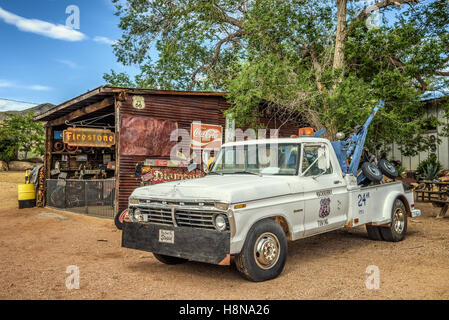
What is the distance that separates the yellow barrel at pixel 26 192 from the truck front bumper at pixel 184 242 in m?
10.7

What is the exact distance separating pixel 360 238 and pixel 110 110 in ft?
32.7

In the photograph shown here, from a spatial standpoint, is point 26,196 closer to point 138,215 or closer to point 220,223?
point 138,215

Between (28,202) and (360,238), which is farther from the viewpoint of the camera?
(28,202)

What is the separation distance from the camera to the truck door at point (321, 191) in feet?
18.5

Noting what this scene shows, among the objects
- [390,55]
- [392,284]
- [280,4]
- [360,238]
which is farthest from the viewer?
[280,4]

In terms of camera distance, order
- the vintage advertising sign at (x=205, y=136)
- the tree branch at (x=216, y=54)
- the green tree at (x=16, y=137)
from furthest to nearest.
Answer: the green tree at (x=16, y=137) → the tree branch at (x=216, y=54) → the vintage advertising sign at (x=205, y=136)

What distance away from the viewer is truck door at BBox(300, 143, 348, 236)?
5637 millimetres

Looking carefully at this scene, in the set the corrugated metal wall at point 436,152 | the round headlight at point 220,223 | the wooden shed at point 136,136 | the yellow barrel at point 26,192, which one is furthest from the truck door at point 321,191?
the corrugated metal wall at point 436,152

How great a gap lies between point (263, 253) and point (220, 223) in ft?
2.36

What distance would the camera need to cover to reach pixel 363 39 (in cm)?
1328

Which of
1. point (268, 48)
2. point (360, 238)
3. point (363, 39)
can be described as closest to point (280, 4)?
point (268, 48)

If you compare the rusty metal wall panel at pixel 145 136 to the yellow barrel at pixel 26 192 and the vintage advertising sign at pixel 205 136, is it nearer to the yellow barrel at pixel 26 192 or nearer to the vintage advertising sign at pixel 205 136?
the vintage advertising sign at pixel 205 136

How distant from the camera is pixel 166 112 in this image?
11.4 m
